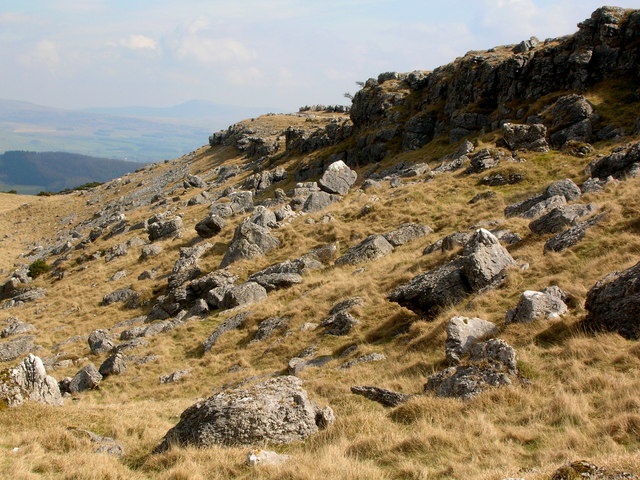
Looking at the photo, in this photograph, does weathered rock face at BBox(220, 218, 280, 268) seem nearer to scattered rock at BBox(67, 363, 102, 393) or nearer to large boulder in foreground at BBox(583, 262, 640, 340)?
scattered rock at BBox(67, 363, 102, 393)

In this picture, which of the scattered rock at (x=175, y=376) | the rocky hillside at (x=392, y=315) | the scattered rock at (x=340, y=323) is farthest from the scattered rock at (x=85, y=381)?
the scattered rock at (x=340, y=323)

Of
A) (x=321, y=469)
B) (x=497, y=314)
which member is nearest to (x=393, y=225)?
(x=497, y=314)

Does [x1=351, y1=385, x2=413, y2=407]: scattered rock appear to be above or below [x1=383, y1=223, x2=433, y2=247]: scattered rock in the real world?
below

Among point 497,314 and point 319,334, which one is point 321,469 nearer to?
point 497,314

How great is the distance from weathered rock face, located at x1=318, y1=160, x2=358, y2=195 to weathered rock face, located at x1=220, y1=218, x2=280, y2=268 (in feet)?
41.5

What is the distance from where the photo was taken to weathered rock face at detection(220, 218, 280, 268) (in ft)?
108

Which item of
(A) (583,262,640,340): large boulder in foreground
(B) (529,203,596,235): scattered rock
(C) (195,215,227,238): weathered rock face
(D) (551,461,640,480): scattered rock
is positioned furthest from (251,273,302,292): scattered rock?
(D) (551,461,640,480): scattered rock

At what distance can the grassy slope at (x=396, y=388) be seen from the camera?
7.91 meters

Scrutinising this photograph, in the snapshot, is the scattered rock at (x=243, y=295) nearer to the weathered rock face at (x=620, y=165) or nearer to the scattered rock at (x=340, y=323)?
the scattered rock at (x=340, y=323)

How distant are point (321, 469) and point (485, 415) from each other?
3.64 meters

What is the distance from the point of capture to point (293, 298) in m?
25.1

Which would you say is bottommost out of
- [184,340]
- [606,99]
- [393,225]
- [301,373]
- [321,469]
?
[184,340]

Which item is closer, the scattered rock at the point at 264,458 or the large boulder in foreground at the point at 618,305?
the scattered rock at the point at 264,458

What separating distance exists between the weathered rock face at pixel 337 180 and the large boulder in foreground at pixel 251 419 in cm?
3629
